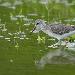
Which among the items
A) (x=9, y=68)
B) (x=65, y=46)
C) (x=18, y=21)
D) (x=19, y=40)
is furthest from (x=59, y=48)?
(x=18, y=21)

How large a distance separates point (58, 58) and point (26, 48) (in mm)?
1109

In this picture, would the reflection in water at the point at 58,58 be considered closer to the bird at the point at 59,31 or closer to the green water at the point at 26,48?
the green water at the point at 26,48

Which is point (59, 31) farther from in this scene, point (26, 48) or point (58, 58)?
point (58, 58)

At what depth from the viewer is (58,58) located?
419 inches

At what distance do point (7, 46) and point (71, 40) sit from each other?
5.88 ft

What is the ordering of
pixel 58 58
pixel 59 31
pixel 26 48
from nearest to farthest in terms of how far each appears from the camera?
pixel 58 58 → pixel 26 48 → pixel 59 31

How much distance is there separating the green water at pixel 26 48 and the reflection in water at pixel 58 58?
0.44 feet

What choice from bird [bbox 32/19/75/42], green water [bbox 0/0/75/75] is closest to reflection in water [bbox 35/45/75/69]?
green water [bbox 0/0/75/75]

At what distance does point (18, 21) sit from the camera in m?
14.9

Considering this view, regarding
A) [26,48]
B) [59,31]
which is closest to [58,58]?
[26,48]

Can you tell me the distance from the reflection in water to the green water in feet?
0.44

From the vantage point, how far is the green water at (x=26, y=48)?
9570 millimetres

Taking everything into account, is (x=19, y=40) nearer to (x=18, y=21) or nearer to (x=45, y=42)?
(x=45, y=42)

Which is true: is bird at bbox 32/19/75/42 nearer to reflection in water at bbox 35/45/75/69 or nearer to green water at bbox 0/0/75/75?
green water at bbox 0/0/75/75
